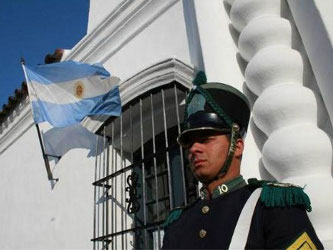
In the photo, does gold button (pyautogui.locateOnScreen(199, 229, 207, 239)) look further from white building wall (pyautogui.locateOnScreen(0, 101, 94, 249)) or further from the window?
white building wall (pyautogui.locateOnScreen(0, 101, 94, 249))

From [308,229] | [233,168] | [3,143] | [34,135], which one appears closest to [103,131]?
[34,135]

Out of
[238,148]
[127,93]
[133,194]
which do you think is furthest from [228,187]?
[127,93]

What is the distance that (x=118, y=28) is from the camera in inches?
163

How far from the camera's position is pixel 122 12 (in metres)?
4.10

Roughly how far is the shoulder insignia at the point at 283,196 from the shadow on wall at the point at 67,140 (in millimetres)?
2932

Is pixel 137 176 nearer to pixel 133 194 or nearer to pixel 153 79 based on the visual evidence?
pixel 133 194

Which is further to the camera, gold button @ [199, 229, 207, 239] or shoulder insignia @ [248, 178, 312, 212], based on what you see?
gold button @ [199, 229, 207, 239]

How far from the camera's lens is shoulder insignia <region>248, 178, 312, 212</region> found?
1.21 meters

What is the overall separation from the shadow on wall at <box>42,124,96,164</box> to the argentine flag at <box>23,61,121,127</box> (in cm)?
26

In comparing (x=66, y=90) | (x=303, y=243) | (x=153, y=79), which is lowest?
(x=303, y=243)

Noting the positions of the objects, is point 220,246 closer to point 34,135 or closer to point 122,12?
point 122,12

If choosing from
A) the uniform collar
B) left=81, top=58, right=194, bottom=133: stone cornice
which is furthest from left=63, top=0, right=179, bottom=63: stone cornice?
the uniform collar

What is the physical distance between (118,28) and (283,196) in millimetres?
3347

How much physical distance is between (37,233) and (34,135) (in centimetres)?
149
